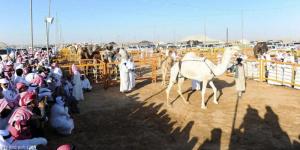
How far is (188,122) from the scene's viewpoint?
10.4 metres

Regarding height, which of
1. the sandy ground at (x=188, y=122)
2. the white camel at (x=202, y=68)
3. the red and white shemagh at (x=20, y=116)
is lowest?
the sandy ground at (x=188, y=122)

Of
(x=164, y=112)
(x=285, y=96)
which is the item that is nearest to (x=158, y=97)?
(x=164, y=112)

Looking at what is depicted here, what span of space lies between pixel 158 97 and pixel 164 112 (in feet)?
8.26

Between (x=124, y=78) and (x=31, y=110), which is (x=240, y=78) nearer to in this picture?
(x=124, y=78)

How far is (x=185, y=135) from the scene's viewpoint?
924 centimetres

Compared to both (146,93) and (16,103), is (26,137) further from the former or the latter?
(146,93)

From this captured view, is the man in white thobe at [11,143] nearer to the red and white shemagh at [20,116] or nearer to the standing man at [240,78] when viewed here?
the red and white shemagh at [20,116]

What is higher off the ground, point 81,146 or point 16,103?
point 16,103

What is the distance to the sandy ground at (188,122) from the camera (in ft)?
28.1

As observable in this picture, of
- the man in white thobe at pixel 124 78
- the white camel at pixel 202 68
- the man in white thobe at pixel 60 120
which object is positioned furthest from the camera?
the man in white thobe at pixel 124 78

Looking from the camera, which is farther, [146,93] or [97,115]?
[146,93]

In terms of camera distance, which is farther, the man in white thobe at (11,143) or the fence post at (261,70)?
the fence post at (261,70)

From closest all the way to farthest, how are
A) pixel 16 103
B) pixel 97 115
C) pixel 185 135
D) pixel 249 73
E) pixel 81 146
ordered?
pixel 16 103 < pixel 81 146 < pixel 185 135 < pixel 97 115 < pixel 249 73

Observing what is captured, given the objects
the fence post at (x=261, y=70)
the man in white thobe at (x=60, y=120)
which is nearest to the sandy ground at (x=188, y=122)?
the man in white thobe at (x=60, y=120)
